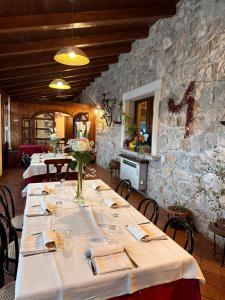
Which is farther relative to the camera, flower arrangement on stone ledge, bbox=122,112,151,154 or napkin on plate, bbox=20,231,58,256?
flower arrangement on stone ledge, bbox=122,112,151,154

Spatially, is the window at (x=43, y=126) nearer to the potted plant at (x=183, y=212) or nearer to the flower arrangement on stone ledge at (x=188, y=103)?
the flower arrangement on stone ledge at (x=188, y=103)

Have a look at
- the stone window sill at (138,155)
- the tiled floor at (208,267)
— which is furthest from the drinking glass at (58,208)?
the stone window sill at (138,155)

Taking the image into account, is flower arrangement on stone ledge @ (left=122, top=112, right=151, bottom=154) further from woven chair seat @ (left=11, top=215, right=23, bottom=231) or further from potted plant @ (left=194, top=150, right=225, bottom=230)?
woven chair seat @ (left=11, top=215, right=23, bottom=231)

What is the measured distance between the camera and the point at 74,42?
432 cm

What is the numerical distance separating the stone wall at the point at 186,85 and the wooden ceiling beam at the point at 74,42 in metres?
0.35

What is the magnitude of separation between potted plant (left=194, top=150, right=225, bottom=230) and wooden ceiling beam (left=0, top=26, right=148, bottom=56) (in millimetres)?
3108

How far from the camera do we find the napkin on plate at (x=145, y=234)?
4.87 ft

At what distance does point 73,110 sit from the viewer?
9.38 meters

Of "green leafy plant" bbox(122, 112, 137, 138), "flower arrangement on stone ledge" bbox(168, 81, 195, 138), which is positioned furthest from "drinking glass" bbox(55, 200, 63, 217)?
"green leafy plant" bbox(122, 112, 137, 138)

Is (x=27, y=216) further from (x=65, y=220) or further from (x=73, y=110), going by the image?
(x=73, y=110)

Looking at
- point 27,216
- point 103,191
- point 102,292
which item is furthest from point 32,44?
point 102,292

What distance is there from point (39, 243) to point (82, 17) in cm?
330

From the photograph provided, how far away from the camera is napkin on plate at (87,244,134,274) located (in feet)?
3.81

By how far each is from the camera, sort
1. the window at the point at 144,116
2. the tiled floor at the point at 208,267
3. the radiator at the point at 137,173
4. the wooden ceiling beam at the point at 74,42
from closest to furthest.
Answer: the tiled floor at the point at 208,267 → the wooden ceiling beam at the point at 74,42 → the radiator at the point at 137,173 → the window at the point at 144,116
